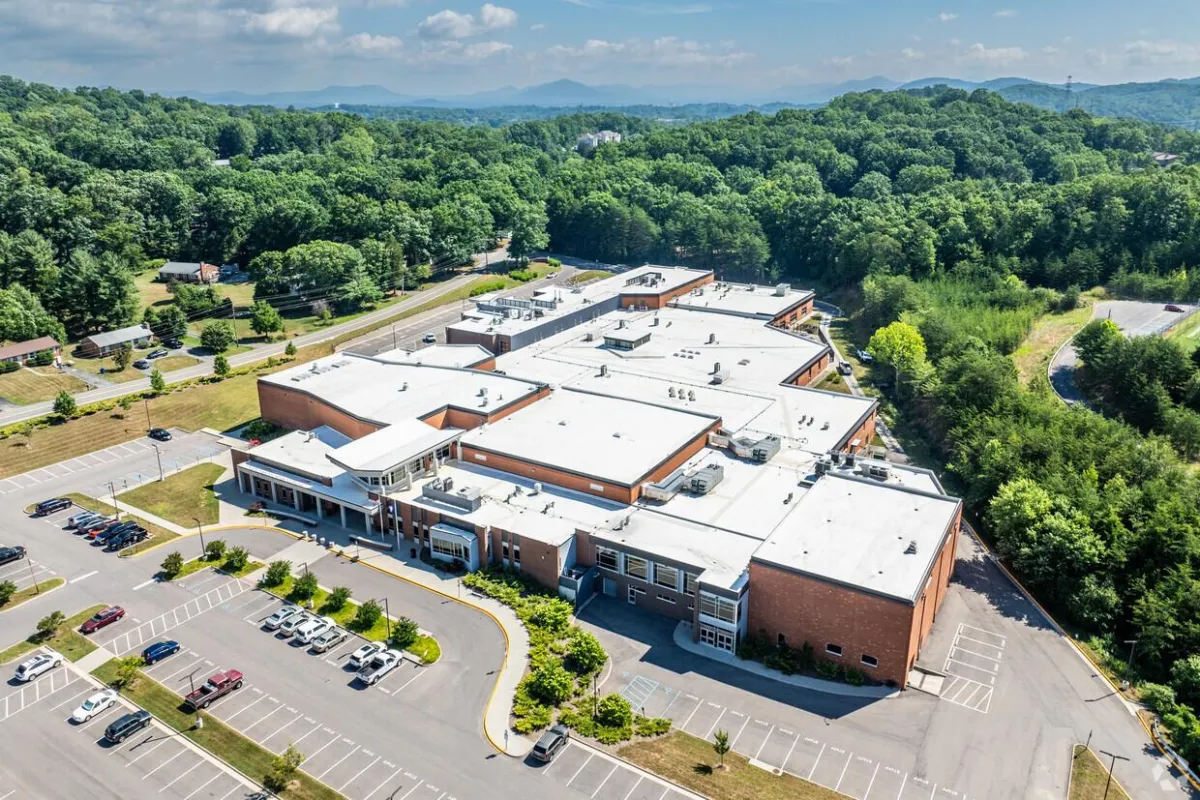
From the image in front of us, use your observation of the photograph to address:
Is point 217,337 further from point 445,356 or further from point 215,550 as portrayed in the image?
point 215,550

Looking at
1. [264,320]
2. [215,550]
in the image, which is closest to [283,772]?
[215,550]

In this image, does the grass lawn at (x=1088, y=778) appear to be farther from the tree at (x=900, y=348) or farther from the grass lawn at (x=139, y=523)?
the grass lawn at (x=139, y=523)

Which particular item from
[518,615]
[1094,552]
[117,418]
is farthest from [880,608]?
Answer: [117,418]

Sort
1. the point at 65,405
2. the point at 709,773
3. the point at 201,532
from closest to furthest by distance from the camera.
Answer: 1. the point at 709,773
2. the point at 201,532
3. the point at 65,405

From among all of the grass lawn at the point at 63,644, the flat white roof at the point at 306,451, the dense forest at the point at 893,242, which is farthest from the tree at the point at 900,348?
the grass lawn at the point at 63,644

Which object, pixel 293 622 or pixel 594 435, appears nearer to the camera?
pixel 293 622

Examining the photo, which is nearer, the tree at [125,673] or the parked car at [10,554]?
the tree at [125,673]

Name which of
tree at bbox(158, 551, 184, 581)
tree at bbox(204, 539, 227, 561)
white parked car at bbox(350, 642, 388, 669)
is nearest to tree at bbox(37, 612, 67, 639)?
tree at bbox(158, 551, 184, 581)
